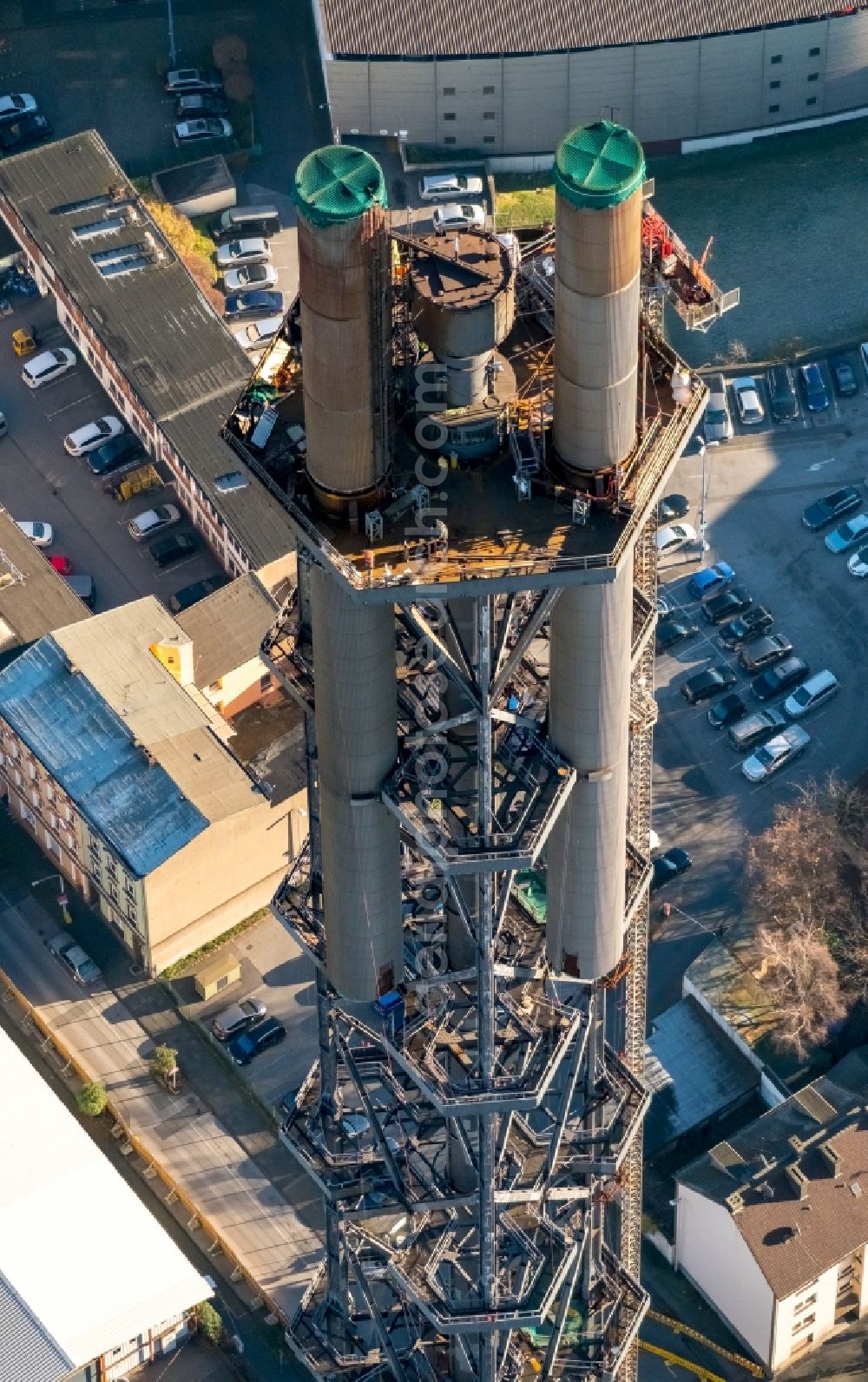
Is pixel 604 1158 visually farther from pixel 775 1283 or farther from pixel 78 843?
pixel 78 843

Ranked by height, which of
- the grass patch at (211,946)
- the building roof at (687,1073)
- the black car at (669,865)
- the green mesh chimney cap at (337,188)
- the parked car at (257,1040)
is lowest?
the building roof at (687,1073)

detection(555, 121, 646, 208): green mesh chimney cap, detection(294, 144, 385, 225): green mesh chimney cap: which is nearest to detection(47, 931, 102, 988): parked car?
detection(294, 144, 385, 225): green mesh chimney cap

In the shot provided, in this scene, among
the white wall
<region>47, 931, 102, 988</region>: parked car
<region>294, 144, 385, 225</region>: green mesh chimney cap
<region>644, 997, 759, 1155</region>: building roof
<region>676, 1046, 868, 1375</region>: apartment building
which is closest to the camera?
<region>294, 144, 385, 225</region>: green mesh chimney cap

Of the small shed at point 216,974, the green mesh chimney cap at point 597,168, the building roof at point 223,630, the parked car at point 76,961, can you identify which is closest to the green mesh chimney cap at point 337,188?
the green mesh chimney cap at point 597,168

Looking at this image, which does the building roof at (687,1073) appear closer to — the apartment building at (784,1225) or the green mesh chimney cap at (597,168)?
the apartment building at (784,1225)

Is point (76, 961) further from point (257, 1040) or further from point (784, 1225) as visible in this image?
point (784, 1225)

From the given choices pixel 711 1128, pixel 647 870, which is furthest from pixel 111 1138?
pixel 647 870

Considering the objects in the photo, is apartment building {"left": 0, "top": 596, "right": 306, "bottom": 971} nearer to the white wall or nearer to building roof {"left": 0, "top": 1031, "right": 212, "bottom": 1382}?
building roof {"left": 0, "top": 1031, "right": 212, "bottom": 1382}
